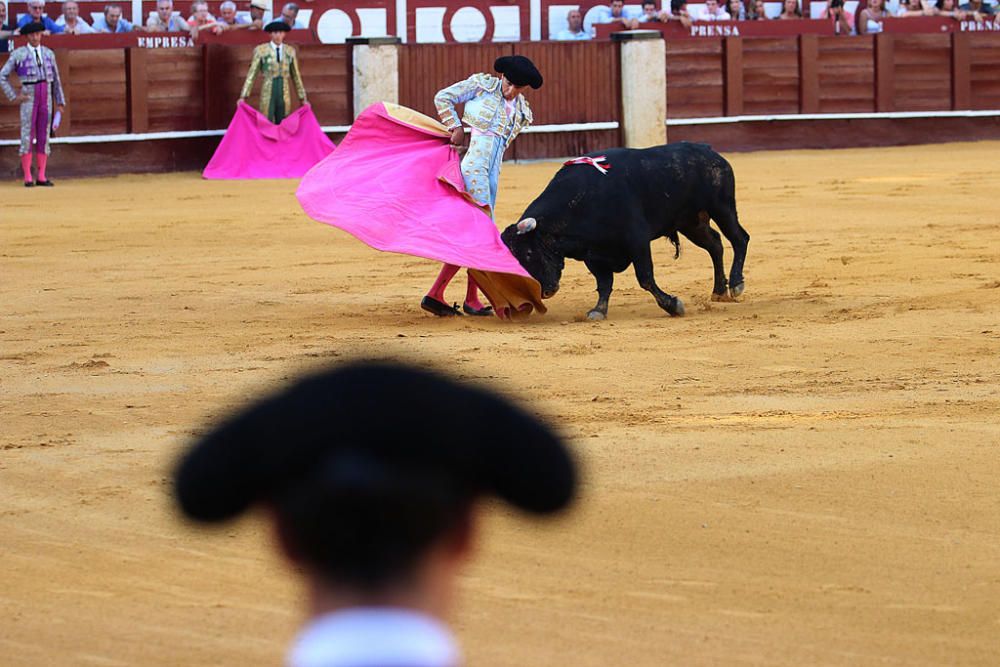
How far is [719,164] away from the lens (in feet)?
25.0

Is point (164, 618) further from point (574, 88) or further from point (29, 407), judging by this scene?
point (574, 88)

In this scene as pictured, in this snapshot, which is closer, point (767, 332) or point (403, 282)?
point (767, 332)

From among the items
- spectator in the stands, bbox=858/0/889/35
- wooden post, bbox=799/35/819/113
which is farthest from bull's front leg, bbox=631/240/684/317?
spectator in the stands, bbox=858/0/889/35

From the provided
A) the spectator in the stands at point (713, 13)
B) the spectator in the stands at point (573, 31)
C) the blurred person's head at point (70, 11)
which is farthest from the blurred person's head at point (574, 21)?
the blurred person's head at point (70, 11)

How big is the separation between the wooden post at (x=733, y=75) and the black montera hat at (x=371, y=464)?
16.6 m

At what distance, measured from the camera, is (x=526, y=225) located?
23.7 feet

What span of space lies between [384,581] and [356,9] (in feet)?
58.1

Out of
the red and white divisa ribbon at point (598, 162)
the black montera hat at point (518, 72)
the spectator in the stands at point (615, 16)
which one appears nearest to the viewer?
the black montera hat at point (518, 72)

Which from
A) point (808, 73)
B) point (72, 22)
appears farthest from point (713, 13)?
point (72, 22)

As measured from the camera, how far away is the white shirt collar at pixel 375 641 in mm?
783

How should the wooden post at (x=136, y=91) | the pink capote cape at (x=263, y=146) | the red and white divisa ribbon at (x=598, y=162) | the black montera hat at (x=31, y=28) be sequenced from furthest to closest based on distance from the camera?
the pink capote cape at (x=263, y=146)
the wooden post at (x=136, y=91)
the black montera hat at (x=31, y=28)
the red and white divisa ribbon at (x=598, y=162)

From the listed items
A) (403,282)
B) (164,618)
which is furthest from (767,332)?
(164,618)

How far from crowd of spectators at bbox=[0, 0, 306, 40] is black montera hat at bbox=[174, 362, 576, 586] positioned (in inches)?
566

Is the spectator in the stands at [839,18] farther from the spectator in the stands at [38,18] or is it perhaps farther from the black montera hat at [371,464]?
the black montera hat at [371,464]
